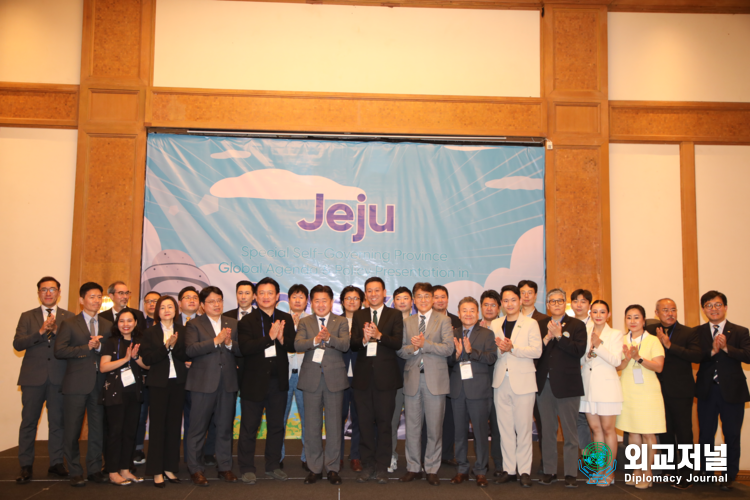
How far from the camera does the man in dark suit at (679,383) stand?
4.33 m

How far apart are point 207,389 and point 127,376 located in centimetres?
62

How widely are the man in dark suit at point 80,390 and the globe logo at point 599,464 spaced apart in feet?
13.1

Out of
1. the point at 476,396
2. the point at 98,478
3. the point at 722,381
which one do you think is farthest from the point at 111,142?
the point at 722,381

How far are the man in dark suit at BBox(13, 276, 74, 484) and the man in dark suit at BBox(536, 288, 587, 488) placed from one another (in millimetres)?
4022

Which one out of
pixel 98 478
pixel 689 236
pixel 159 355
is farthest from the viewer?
pixel 689 236

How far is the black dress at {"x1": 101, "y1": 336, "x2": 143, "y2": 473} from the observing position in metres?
4.00

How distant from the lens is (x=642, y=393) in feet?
13.9

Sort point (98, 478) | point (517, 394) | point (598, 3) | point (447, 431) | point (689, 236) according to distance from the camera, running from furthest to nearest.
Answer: point (598, 3)
point (689, 236)
point (447, 431)
point (517, 394)
point (98, 478)

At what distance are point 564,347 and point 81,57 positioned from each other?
614cm

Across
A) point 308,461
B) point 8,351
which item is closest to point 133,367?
point 308,461

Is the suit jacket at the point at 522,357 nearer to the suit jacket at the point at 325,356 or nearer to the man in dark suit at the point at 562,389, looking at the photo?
the man in dark suit at the point at 562,389

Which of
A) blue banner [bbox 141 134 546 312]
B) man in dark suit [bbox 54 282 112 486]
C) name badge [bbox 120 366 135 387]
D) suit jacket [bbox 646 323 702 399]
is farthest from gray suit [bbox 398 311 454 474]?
man in dark suit [bbox 54 282 112 486]

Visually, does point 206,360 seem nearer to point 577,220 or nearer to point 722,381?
point 722,381

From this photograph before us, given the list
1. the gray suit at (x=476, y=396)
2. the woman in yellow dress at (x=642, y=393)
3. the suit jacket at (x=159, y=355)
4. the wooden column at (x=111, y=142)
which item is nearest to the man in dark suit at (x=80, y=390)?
the suit jacket at (x=159, y=355)
